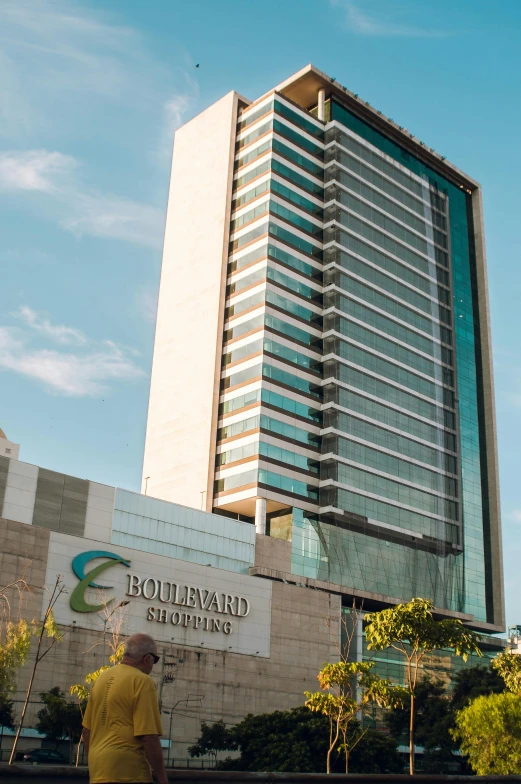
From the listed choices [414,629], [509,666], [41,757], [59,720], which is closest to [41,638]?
[59,720]

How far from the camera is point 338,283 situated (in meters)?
104

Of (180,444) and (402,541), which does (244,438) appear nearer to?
(180,444)

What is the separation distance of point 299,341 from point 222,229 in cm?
1800

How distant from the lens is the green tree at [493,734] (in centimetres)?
3900

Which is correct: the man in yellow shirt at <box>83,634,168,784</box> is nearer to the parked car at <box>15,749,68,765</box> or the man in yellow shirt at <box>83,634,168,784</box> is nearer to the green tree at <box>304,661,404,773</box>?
the green tree at <box>304,661,404,773</box>

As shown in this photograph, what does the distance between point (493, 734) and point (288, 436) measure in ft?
173

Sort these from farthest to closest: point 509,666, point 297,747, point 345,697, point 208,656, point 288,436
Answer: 1. point 288,436
2. point 208,656
3. point 509,666
4. point 297,747
5. point 345,697

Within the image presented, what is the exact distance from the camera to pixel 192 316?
105m

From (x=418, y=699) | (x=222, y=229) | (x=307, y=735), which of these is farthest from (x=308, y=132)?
(x=307, y=735)

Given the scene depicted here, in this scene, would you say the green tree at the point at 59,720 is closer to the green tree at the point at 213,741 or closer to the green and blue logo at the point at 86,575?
the green and blue logo at the point at 86,575

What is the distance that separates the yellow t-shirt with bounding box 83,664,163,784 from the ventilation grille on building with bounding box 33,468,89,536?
63.4 metres

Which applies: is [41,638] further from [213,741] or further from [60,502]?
[60,502]

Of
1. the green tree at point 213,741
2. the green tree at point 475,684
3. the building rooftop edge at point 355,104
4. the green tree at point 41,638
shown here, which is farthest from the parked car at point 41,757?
the building rooftop edge at point 355,104

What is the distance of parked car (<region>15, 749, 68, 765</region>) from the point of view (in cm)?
5678
